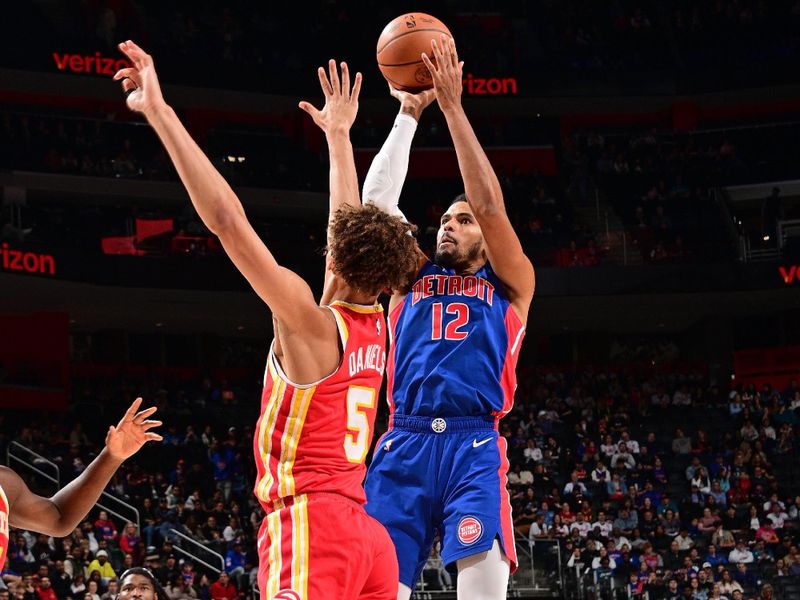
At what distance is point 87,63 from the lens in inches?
1026

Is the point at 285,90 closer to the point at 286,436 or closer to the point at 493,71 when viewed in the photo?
the point at 493,71

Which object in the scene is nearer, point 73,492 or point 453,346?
point 73,492

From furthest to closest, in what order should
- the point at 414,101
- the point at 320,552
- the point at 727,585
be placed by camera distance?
the point at 727,585 < the point at 414,101 < the point at 320,552

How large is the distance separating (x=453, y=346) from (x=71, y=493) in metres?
1.75

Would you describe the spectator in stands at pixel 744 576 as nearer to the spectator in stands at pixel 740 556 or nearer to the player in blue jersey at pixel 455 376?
the spectator in stands at pixel 740 556

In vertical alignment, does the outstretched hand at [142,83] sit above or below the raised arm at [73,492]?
above

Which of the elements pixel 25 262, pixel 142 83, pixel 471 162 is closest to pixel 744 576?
pixel 25 262

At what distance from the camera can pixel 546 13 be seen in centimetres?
3194

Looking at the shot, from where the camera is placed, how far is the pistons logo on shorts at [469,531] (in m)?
4.92

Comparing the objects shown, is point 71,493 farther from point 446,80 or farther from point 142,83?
point 446,80

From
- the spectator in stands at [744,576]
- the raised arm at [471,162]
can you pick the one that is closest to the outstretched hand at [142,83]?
the raised arm at [471,162]

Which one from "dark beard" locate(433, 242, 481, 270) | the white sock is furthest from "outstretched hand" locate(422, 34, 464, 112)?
the white sock

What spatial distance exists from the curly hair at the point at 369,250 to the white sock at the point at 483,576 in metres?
Result: 1.43

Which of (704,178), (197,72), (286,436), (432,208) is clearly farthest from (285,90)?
(286,436)
